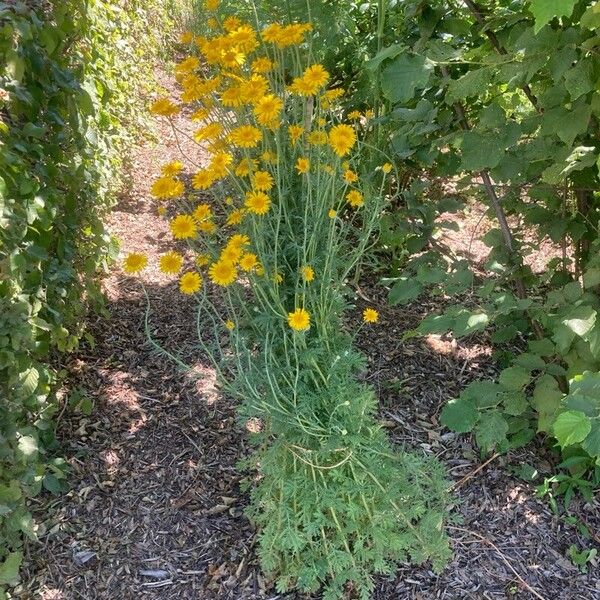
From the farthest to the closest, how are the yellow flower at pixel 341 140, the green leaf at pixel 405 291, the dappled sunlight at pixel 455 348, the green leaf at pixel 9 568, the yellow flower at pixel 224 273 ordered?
the dappled sunlight at pixel 455 348
the green leaf at pixel 405 291
the green leaf at pixel 9 568
the yellow flower at pixel 341 140
the yellow flower at pixel 224 273

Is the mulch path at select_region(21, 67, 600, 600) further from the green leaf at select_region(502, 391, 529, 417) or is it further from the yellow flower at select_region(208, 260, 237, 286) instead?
the yellow flower at select_region(208, 260, 237, 286)

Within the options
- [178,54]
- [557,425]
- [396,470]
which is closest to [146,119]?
[178,54]

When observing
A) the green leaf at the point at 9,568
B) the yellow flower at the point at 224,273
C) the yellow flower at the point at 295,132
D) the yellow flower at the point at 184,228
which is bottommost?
the green leaf at the point at 9,568

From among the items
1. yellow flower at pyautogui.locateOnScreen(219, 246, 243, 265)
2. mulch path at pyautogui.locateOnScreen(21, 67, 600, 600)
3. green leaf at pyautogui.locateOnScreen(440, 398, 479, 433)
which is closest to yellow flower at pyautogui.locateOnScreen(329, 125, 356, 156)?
yellow flower at pyautogui.locateOnScreen(219, 246, 243, 265)

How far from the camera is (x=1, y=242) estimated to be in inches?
65.1

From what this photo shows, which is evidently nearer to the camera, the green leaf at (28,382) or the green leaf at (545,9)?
the green leaf at (545,9)

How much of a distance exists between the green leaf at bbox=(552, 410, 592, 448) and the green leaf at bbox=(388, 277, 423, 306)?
3.64 feet

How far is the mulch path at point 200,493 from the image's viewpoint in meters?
2.00

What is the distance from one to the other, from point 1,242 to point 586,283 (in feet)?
5.73

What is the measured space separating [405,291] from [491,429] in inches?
23.6

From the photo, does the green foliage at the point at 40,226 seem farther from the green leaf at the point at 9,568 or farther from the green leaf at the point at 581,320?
the green leaf at the point at 581,320

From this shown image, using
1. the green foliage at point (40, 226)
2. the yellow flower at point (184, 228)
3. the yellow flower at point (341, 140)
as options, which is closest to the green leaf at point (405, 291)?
the yellow flower at point (341, 140)

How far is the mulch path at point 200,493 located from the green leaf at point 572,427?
30.2 inches

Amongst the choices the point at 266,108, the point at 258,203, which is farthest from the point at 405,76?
the point at 258,203
